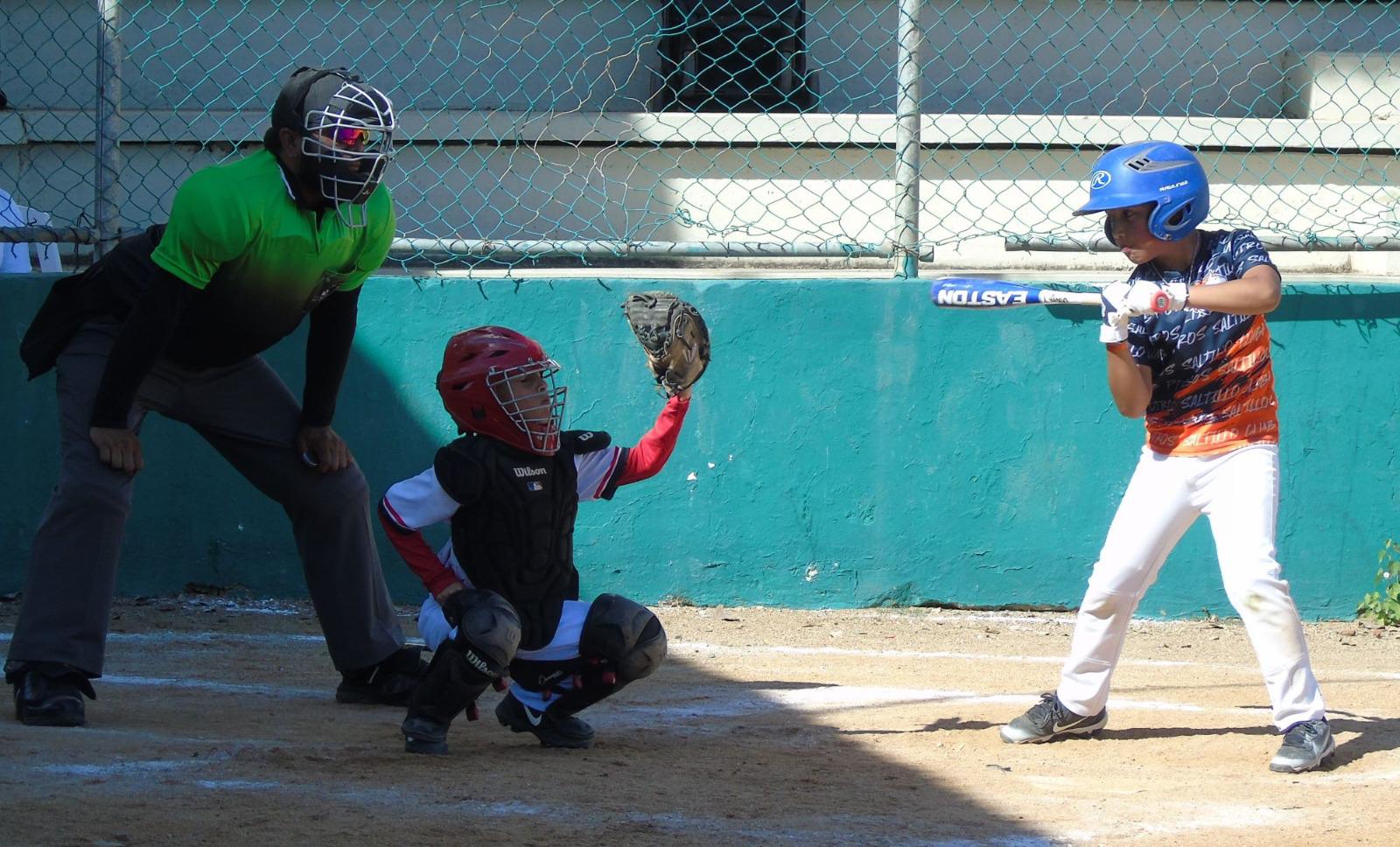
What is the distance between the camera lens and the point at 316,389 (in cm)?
454

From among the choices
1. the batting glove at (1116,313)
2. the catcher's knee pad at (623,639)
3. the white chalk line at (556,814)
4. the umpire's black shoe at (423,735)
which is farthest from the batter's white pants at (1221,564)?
the umpire's black shoe at (423,735)

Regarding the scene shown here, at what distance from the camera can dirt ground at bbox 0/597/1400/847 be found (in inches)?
133

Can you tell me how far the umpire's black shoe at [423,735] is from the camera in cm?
397

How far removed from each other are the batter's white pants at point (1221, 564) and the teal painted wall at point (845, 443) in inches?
74.4

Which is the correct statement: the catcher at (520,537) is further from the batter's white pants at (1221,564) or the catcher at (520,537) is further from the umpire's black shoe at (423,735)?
the batter's white pants at (1221,564)

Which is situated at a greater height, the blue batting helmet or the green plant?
the blue batting helmet

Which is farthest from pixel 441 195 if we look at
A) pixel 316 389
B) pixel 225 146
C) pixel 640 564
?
pixel 316 389

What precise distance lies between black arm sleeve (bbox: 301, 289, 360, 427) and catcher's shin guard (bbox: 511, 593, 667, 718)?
3.38 ft

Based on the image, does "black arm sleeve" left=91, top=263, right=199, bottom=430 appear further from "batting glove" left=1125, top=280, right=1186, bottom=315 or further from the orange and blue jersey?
the orange and blue jersey

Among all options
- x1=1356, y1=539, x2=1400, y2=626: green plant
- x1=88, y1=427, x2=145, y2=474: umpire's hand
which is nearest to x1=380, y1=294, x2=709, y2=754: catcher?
x1=88, y1=427, x2=145, y2=474: umpire's hand

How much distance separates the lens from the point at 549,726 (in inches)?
164

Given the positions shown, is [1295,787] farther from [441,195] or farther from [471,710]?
[441,195]

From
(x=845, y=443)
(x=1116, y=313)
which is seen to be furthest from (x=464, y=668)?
(x=845, y=443)

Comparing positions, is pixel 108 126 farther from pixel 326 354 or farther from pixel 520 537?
pixel 520 537
